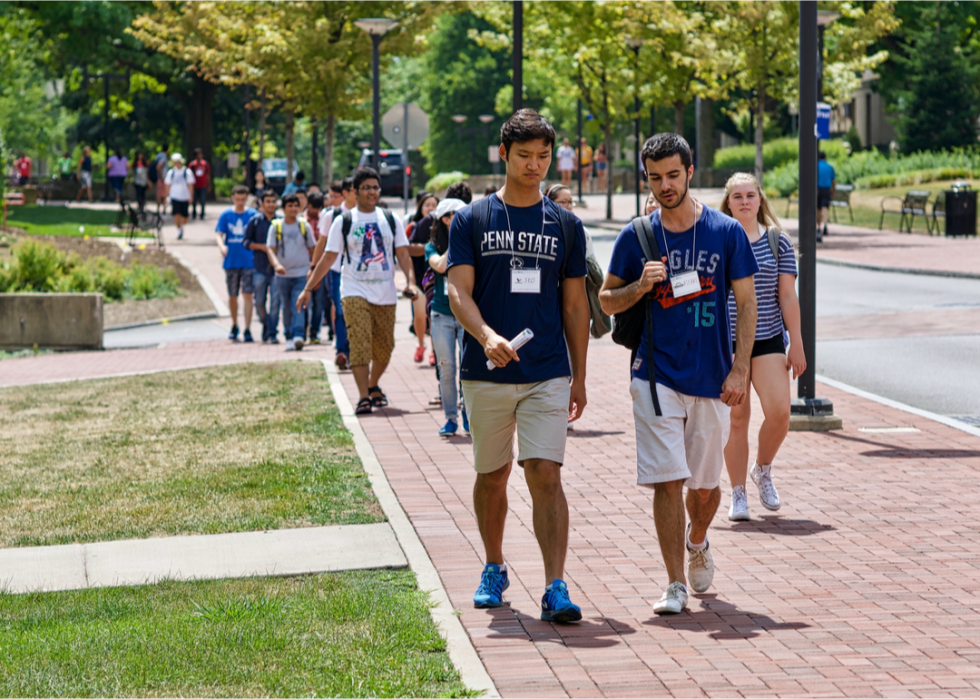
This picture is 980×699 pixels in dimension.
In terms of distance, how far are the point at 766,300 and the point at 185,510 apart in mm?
3384

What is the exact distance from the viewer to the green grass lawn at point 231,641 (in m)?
4.61

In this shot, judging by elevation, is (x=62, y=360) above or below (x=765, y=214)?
below

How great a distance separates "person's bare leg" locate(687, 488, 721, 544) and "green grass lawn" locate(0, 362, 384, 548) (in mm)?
2101

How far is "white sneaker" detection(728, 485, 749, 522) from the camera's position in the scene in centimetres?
726

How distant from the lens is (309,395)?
39.8 feet

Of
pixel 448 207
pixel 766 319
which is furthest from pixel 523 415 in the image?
pixel 448 207

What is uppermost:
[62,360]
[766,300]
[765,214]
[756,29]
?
[756,29]

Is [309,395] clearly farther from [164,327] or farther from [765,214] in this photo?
[164,327]

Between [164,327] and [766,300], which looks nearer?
[766,300]

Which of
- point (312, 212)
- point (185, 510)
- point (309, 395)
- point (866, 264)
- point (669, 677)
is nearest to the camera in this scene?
point (669, 677)

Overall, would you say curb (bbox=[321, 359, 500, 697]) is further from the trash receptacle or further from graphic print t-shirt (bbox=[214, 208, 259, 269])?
the trash receptacle

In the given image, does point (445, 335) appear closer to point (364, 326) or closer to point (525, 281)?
point (364, 326)

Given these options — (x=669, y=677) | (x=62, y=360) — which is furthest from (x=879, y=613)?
(x=62, y=360)

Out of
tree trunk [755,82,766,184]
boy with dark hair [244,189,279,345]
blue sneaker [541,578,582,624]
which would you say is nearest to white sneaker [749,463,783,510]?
blue sneaker [541,578,582,624]
